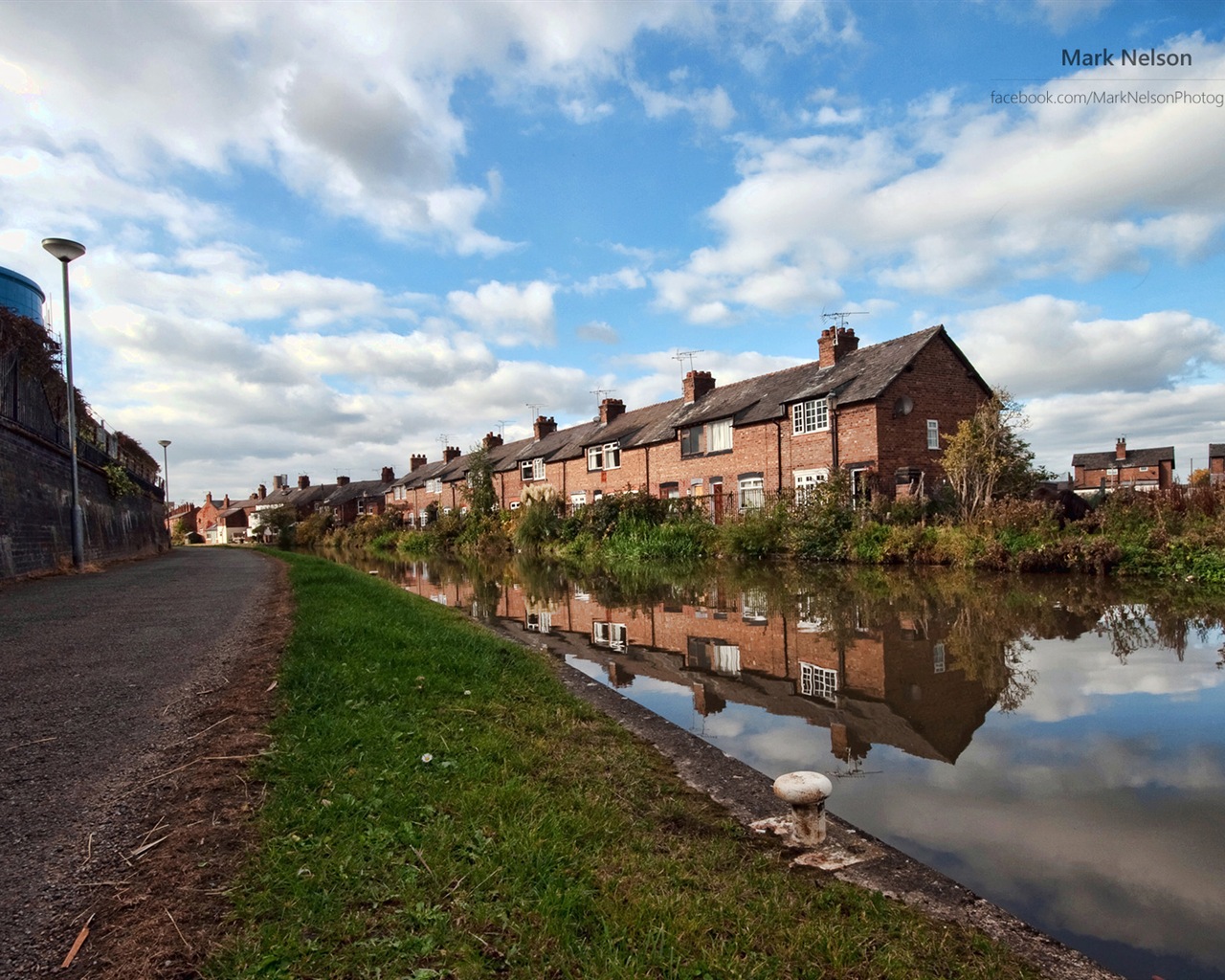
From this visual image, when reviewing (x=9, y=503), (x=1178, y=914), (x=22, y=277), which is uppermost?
(x=22, y=277)

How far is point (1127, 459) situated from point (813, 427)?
203 ft

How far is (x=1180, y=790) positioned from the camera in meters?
4.64

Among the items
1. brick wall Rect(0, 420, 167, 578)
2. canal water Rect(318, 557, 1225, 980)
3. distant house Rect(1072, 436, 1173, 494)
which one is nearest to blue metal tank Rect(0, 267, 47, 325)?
brick wall Rect(0, 420, 167, 578)

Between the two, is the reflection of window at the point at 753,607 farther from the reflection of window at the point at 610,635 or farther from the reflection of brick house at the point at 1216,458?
the reflection of brick house at the point at 1216,458

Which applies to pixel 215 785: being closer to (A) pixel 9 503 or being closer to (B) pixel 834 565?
(A) pixel 9 503

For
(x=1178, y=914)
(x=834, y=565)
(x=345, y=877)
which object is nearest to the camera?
(x=345, y=877)

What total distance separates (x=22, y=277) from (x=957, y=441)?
32520mm

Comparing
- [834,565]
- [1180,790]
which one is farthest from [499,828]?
[834,565]

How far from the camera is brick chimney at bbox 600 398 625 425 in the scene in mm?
42594

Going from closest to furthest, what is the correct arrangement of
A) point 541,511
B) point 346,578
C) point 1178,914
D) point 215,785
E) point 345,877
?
point 345,877, point 1178,914, point 215,785, point 346,578, point 541,511

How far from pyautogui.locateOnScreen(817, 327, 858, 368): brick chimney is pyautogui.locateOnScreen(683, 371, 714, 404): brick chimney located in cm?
775

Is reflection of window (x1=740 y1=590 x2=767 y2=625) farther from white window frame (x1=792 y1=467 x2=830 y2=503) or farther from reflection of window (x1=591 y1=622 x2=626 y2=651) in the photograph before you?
white window frame (x1=792 y1=467 x2=830 y2=503)

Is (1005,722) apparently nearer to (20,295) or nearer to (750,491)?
(750,491)

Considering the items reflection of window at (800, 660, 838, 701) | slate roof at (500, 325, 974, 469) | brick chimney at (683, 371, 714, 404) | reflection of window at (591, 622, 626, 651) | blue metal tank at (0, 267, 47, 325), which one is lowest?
reflection of window at (591, 622, 626, 651)
